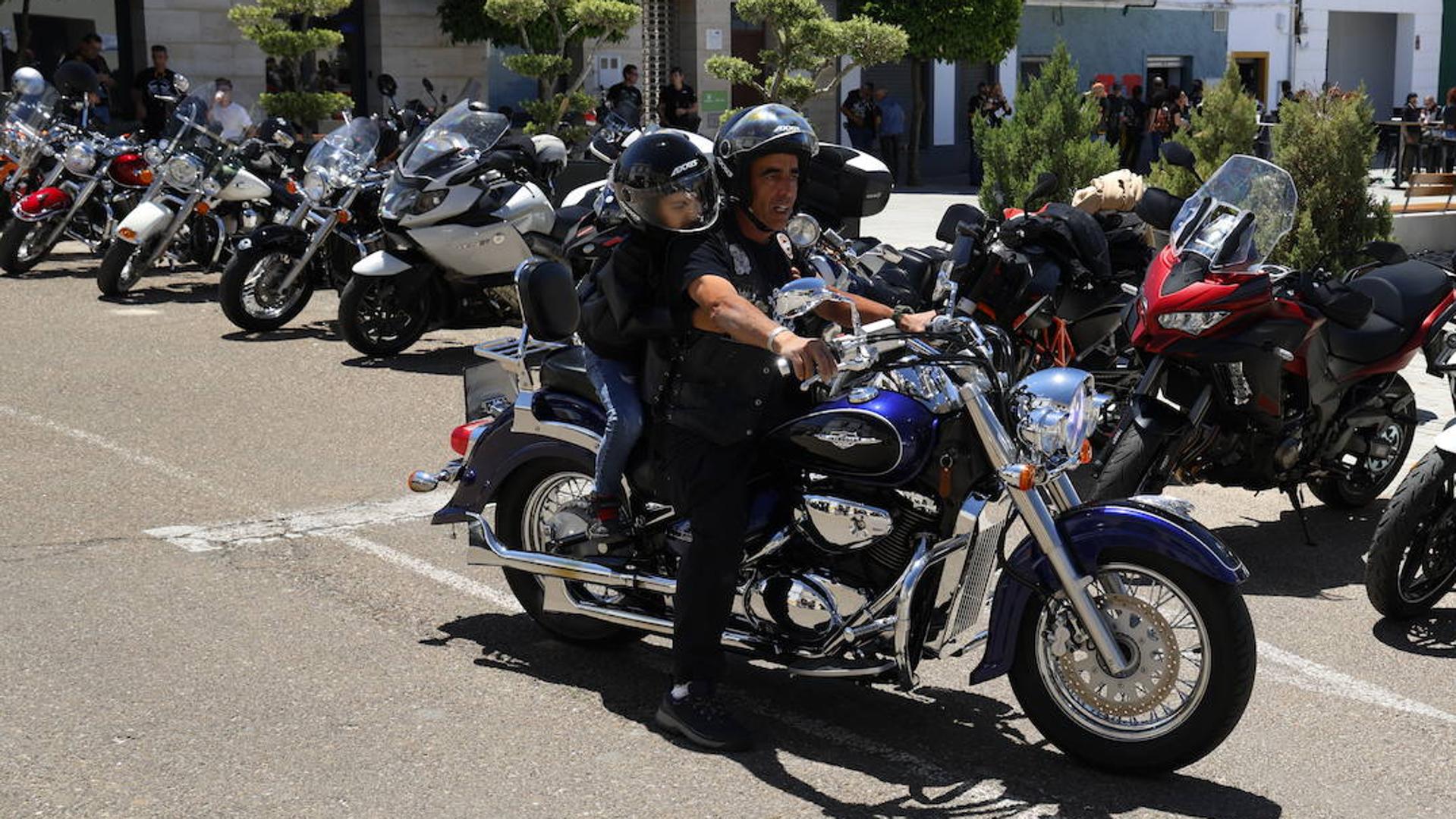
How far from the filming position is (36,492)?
284 inches

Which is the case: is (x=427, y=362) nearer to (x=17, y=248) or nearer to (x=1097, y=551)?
(x=17, y=248)

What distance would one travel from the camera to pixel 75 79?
14.8 m

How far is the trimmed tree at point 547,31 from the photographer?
66.5ft

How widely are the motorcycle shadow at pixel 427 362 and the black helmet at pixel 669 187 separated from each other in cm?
571

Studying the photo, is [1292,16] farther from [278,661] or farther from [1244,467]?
[278,661]

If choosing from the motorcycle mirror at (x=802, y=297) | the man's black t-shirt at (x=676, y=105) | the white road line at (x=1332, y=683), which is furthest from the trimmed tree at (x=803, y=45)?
the motorcycle mirror at (x=802, y=297)

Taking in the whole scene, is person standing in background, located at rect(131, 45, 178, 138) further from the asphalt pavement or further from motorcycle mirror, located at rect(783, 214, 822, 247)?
motorcycle mirror, located at rect(783, 214, 822, 247)

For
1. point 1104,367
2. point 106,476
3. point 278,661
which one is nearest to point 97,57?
point 106,476

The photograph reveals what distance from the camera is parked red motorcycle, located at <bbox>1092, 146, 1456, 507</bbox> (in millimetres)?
6195

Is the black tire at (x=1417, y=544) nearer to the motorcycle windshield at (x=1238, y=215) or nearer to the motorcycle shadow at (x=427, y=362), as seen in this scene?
the motorcycle windshield at (x=1238, y=215)

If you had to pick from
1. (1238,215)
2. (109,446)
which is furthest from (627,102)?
(1238,215)

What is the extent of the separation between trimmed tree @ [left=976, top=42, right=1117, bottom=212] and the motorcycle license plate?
7784 mm

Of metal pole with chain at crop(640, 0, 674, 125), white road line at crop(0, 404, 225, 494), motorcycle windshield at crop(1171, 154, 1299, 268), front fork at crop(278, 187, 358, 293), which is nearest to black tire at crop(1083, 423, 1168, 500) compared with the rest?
motorcycle windshield at crop(1171, 154, 1299, 268)

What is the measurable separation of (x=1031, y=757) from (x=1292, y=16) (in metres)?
35.0
